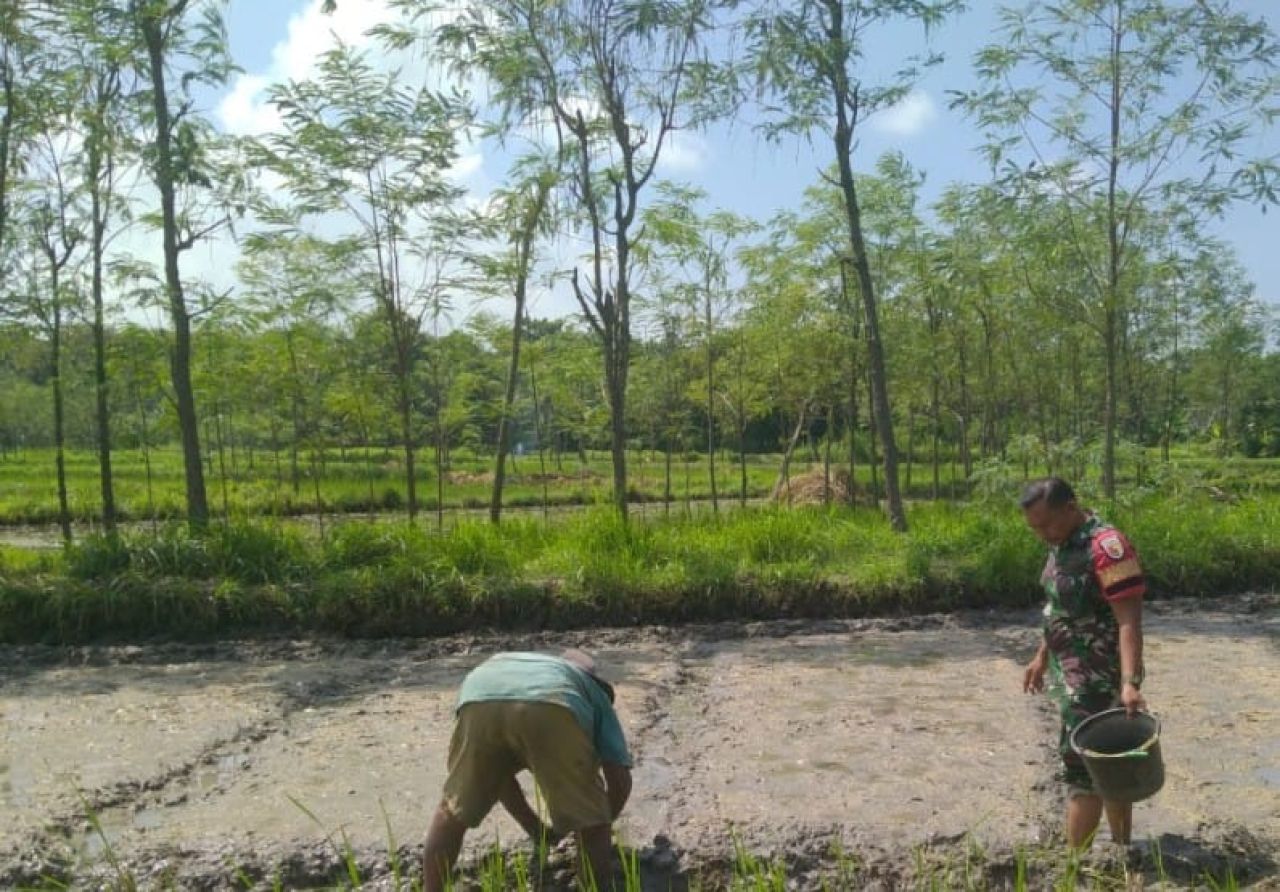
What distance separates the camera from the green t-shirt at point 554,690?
3500 mm

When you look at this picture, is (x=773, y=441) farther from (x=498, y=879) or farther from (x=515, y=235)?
(x=498, y=879)

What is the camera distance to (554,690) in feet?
11.5

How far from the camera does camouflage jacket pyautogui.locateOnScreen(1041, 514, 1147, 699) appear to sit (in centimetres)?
375

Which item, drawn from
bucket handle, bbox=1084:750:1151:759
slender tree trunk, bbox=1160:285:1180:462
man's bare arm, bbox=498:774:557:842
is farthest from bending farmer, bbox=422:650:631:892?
slender tree trunk, bbox=1160:285:1180:462

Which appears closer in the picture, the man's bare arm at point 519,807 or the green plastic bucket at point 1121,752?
the green plastic bucket at point 1121,752

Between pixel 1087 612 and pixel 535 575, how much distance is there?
19.7 ft

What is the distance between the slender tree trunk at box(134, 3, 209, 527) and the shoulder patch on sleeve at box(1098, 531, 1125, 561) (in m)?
8.45

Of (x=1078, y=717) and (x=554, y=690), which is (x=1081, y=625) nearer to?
(x=1078, y=717)

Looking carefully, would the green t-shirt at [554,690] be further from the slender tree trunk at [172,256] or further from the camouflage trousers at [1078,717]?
the slender tree trunk at [172,256]

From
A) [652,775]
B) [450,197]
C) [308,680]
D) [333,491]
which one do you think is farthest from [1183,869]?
[333,491]

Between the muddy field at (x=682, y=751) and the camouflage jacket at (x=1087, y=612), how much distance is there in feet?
1.95

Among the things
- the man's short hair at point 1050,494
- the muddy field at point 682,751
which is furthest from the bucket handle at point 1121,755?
the man's short hair at point 1050,494

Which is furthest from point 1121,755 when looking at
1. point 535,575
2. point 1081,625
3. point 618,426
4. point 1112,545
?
point 618,426

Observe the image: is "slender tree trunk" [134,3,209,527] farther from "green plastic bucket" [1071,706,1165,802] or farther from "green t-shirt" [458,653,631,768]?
"green plastic bucket" [1071,706,1165,802]
